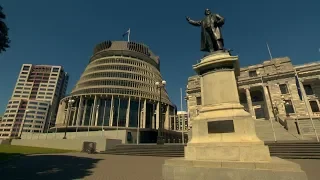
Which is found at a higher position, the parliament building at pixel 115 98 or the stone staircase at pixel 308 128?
the parliament building at pixel 115 98

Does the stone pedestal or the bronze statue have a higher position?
the bronze statue

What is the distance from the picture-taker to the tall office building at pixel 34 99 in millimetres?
134000

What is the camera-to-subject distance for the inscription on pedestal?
6691 millimetres

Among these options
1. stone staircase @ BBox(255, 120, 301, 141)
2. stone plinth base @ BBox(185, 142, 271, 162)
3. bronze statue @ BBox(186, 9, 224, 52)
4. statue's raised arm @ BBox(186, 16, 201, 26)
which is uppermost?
statue's raised arm @ BBox(186, 16, 201, 26)

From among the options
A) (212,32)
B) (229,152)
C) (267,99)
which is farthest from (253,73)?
(229,152)

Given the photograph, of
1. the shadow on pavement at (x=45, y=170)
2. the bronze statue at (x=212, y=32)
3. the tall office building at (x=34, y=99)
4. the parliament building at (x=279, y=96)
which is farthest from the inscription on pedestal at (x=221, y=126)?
the tall office building at (x=34, y=99)

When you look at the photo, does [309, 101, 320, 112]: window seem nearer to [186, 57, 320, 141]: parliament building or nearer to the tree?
[186, 57, 320, 141]: parliament building

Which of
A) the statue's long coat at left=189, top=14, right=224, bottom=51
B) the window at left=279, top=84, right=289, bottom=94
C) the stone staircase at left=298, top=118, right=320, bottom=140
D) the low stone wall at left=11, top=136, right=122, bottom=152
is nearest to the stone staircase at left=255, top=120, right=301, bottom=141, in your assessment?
the stone staircase at left=298, top=118, right=320, bottom=140

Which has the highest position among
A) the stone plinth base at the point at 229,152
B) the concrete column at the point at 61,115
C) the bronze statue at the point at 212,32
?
the concrete column at the point at 61,115

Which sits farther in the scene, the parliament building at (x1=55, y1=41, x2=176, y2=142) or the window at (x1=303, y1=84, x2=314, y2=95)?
the parliament building at (x1=55, y1=41, x2=176, y2=142)

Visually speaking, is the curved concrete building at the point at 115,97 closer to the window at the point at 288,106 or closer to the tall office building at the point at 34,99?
the window at the point at 288,106

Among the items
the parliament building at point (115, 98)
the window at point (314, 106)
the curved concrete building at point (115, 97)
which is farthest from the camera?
the curved concrete building at point (115, 97)

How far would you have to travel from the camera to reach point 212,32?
900cm

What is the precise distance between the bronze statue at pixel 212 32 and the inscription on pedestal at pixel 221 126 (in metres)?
3.97
